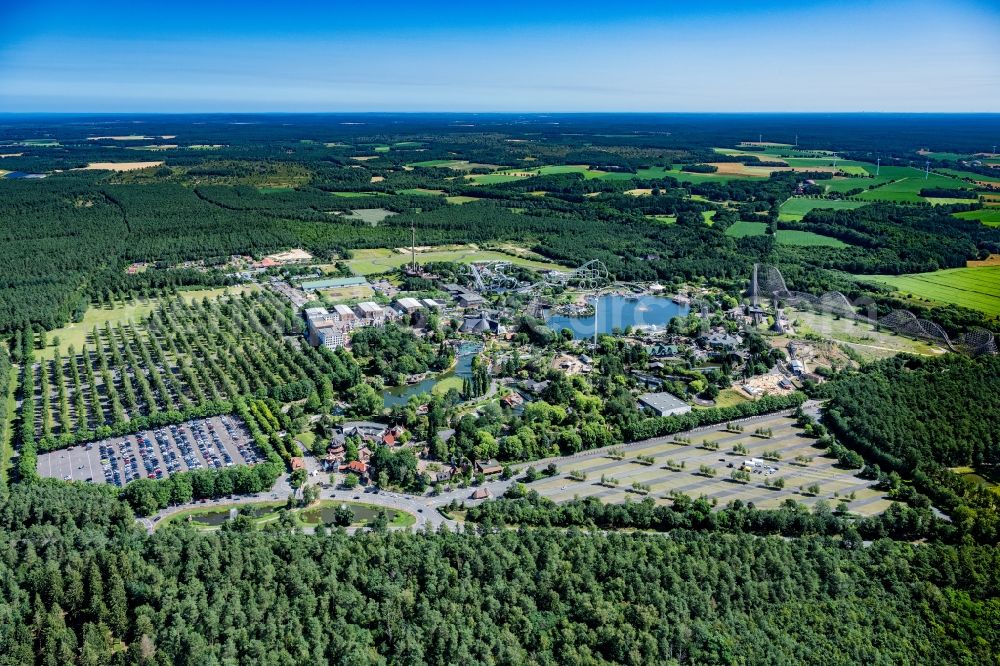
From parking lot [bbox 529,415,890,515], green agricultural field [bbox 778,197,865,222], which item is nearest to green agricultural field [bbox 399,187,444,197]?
green agricultural field [bbox 778,197,865,222]

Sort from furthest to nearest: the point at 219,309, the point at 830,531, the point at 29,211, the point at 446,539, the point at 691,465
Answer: the point at 29,211
the point at 219,309
the point at 691,465
the point at 830,531
the point at 446,539

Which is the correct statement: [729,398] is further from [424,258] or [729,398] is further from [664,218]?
[664,218]

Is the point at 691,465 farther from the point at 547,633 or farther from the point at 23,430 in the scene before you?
the point at 23,430

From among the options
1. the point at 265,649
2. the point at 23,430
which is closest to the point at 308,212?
the point at 23,430

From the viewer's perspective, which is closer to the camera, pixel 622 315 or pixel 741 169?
pixel 622 315

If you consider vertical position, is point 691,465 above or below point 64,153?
below

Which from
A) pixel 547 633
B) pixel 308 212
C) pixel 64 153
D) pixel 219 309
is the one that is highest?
pixel 64 153

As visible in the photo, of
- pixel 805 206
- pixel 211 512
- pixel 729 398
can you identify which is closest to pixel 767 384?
pixel 729 398
